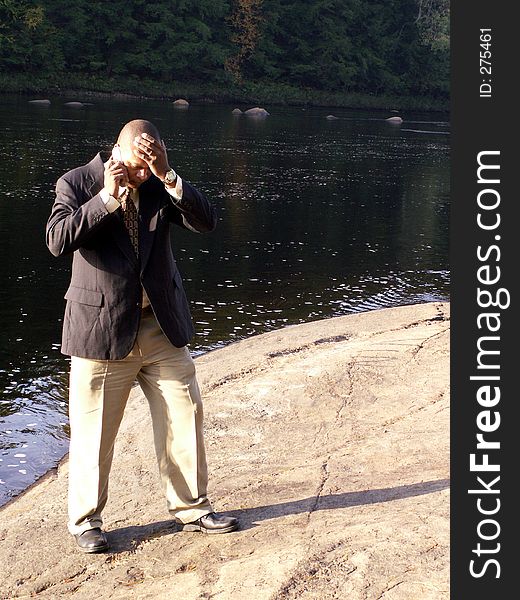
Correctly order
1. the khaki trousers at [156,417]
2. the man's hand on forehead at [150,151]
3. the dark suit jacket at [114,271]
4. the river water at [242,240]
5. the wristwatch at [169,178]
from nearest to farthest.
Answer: the man's hand on forehead at [150,151] → the wristwatch at [169,178] → the dark suit jacket at [114,271] → the khaki trousers at [156,417] → the river water at [242,240]

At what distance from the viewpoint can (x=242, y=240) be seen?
1728 cm

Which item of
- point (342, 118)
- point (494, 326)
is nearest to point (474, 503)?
point (494, 326)

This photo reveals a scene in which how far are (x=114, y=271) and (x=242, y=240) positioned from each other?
1250 centimetres

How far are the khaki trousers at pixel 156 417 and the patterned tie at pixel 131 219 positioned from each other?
13.5 inches

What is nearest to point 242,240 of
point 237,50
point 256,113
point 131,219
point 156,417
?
point 156,417

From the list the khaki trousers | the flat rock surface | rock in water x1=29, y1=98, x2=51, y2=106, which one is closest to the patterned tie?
the khaki trousers

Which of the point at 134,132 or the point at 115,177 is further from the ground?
the point at 134,132

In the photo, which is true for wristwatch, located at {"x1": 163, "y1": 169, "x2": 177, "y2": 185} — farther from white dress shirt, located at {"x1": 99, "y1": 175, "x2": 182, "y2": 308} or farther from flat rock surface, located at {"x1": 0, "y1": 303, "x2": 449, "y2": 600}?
flat rock surface, located at {"x1": 0, "y1": 303, "x2": 449, "y2": 600}

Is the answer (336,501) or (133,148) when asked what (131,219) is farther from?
(336,501)

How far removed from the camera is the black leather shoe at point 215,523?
16.6 ft

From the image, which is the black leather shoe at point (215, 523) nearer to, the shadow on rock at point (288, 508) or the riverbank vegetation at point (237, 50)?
the shadow on rock at point (288, 508)

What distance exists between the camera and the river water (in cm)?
966

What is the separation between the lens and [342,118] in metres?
50.9

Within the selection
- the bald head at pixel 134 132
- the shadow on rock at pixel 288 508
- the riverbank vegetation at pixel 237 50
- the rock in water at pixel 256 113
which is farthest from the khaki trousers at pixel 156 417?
the riverbank vegetation at pixel 237 50
